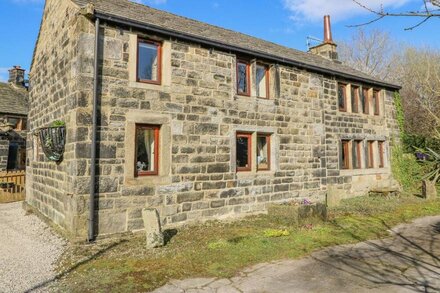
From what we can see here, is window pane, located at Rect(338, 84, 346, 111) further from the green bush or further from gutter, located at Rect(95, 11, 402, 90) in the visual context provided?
the green bush

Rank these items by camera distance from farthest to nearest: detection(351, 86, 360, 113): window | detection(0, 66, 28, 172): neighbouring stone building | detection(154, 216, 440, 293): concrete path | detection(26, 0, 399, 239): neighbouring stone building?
detection(0, 66, 28, 172): neighbouring stone building → detection(351, 86, 360, 113): window → detection(26, 0, 399, 239): neighbouring stone building → detection(154, 216, 440, 293): concrete path

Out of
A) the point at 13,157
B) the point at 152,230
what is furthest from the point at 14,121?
the point at 152,230

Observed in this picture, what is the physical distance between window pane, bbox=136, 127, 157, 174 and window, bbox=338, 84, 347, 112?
8.83m

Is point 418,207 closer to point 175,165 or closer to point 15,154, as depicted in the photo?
point 175,165

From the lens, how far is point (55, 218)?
854 centimetres

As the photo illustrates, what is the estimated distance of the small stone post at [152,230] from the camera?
6.66m

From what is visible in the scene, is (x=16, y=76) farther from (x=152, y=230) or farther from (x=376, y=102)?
(x=376, y=102)

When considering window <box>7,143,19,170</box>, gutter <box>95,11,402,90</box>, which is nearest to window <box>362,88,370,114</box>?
gutter <box>95,11,402,90</box>

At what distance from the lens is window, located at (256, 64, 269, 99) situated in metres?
10.8

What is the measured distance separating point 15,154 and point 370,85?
20.7 meters

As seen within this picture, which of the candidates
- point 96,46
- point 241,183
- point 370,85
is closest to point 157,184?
point 241,183

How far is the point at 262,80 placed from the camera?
1097cm

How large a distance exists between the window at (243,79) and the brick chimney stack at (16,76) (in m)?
20.1

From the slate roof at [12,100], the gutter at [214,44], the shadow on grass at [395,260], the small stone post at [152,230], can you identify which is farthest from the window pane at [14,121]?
the shadow on grass at [395,260]
